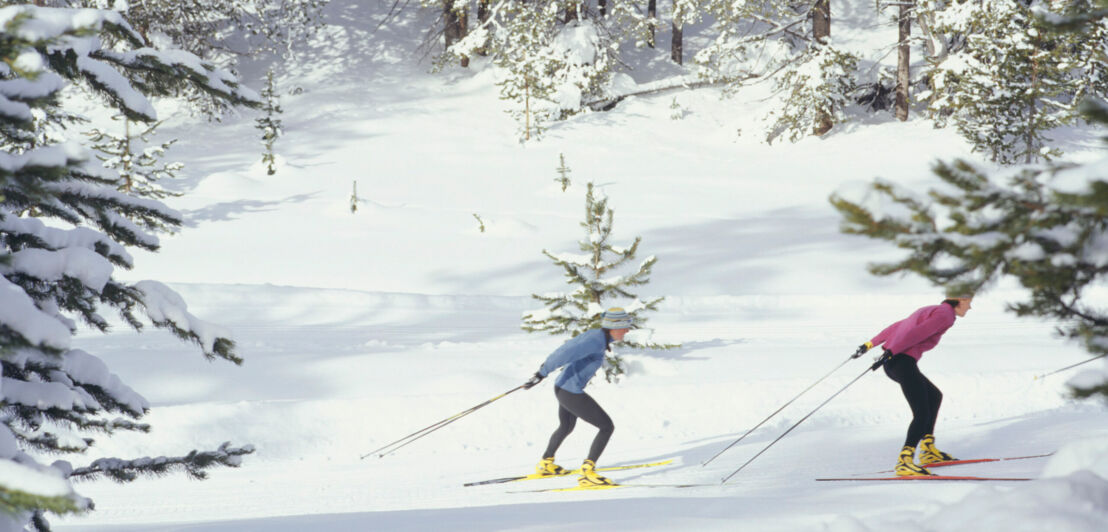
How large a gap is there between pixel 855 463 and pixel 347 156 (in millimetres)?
21283

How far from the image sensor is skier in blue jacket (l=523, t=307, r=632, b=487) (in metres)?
7.25

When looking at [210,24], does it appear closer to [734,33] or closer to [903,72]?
[734,33]

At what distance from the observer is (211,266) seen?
1742cm

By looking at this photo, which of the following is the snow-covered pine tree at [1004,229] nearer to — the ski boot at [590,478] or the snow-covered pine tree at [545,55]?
the ski boot at [590,478]

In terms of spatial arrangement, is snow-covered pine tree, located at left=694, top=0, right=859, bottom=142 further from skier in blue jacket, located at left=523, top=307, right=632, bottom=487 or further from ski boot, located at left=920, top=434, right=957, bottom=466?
skier in blue jacket, located at left=523, top=307, right=632, bottom=487

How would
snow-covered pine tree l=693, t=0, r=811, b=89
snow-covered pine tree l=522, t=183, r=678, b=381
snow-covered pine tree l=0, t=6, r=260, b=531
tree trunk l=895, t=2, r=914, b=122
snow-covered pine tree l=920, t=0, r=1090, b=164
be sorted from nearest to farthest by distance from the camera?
snow-covered pine tree l=0, t=6, r=260, b=531, snow-covered pine tree l=522, t=183, r=678, b=381, snow-covered pine tree l=920, t=0, r=1090, b=164, snow-covered pine tree l=693, t=0, r=811, b=89, tree trunk l=895, t=2, r=914, b=122

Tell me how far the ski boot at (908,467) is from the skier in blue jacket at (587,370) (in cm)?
238

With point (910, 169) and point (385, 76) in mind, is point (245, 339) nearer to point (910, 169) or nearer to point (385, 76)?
point (910, 169)

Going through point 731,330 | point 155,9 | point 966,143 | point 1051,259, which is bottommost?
point 731,330

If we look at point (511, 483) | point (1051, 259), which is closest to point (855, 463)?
point (511, 483)

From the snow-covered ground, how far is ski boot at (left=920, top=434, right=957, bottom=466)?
201 mm

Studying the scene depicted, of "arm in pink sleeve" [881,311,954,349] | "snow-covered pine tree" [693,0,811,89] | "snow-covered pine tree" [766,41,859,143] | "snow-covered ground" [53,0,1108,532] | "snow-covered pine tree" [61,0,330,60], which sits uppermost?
"snow-covered pine tree" [61,0,330,60]

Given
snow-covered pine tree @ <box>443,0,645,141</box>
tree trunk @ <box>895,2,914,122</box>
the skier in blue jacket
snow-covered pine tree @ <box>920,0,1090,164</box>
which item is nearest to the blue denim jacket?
the skier in blue jacket

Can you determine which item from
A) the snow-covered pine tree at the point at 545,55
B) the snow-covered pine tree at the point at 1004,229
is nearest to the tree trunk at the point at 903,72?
the snow-covered pine tree at the point at 545,55
